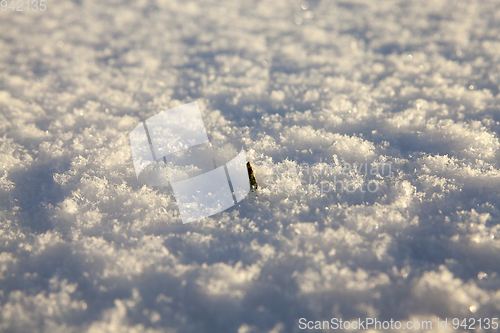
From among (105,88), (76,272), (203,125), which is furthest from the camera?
(105,88)

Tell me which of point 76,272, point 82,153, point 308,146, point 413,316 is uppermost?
point 82,153

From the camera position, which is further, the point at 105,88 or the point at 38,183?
the point at 105,88

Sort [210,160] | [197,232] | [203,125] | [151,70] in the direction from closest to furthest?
[197,232] → [210,160] → [203,125] → [151,70]

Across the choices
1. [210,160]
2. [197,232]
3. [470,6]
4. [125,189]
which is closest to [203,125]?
[210,160]

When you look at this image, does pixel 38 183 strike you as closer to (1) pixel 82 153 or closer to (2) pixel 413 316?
(1) pixel 82 153

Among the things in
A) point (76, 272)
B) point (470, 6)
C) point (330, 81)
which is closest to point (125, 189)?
point (76, 272)

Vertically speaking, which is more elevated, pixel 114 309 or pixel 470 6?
pixel 470 6
